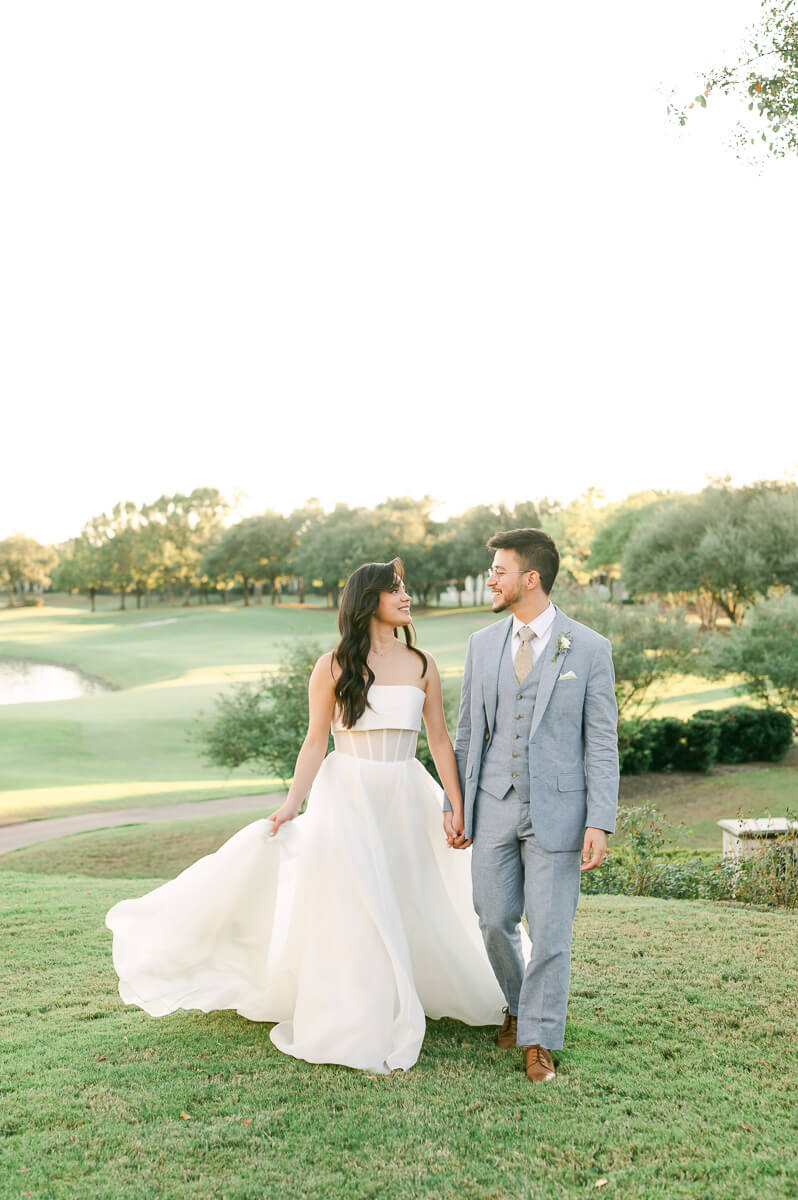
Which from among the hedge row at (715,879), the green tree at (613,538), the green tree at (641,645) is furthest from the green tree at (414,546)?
the hedge row at (715,879)

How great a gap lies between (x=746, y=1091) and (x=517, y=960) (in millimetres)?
1138

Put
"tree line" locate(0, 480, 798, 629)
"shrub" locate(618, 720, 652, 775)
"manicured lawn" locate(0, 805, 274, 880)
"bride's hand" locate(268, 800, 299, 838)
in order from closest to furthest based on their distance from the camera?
1. "bride's hand" locate(268, 800, 299, 838)
2. "manicured lawn" locate(0, 805, 274, 880)
3. "shrub" locate(618, 720, 652, 775)
4. "tree line" locate(0, 480, 798, 629)

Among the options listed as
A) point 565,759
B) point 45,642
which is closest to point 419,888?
point 565,759

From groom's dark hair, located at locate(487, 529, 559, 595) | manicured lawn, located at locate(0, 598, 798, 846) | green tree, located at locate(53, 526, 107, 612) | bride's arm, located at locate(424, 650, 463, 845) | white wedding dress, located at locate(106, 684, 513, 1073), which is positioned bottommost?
manicured lawn, located at locate(0, 598, 798, 846)

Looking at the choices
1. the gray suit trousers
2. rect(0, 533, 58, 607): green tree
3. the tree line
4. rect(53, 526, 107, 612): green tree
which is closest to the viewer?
the gray suit trousers

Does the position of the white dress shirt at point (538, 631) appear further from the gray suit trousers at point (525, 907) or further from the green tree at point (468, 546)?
the green tree at point (468, 546)

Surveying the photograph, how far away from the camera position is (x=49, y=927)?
7.46 metres

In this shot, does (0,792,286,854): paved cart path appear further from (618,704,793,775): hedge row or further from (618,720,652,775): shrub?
(618,704,793,775): hedge row

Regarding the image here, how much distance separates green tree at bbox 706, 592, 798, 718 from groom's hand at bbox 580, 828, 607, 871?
70.7 ft

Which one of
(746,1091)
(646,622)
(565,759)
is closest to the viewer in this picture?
(746,1091)

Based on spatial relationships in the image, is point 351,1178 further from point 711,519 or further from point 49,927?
point 711,519

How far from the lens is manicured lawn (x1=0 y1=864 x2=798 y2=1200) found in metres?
3.43

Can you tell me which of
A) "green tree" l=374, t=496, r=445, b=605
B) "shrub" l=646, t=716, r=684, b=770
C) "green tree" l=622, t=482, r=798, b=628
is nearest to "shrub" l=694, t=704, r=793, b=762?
"shrub" l=646, t=716, r=684, b=770

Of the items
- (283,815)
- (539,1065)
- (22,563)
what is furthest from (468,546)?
(539,1065)
